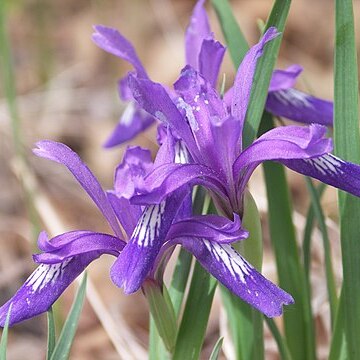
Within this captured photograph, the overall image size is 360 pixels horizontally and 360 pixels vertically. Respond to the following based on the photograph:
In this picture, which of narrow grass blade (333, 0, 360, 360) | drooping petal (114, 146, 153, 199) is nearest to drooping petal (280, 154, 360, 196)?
narrow grass blade (333, 0, 360, 360)

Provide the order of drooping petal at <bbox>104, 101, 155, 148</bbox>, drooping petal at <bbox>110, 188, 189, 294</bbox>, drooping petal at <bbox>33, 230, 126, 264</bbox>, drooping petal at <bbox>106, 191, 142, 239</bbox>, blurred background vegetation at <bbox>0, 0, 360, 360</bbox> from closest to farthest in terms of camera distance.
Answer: drooping petal at <bbox>110, 188, 189, 294</bbox>, drooping petal at <bbox>33, 230, 126, 264</bbox>, drooping petal at <bbox>106, 191, 142, 239</bbox>, drooping petal at <bbox>104, 101, 155, 148</bbox>, blurred background vegetation at <bbox>0, 0, 360, 360</bbox>

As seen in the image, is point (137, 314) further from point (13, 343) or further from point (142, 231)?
point (142, 231)

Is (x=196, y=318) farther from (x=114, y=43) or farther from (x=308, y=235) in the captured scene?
(x=114, y=43)

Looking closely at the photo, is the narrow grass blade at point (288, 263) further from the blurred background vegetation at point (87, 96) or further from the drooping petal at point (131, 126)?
the blurred background vegetation at point (87, 96)

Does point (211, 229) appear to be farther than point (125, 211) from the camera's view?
No

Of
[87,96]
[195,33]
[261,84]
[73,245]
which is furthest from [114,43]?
[87,96]

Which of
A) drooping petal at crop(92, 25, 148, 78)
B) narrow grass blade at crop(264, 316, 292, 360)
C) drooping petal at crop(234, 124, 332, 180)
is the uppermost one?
drooping petal at crop(92, 25, 148, 78)

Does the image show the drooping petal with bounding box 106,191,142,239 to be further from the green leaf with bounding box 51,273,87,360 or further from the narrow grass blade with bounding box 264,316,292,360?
the narrow grass blade with bounding box 264,316,292,360

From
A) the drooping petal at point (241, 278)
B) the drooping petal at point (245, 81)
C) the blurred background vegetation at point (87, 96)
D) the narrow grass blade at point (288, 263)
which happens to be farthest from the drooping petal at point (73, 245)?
the blurred background vegetation at point (87, 96)
